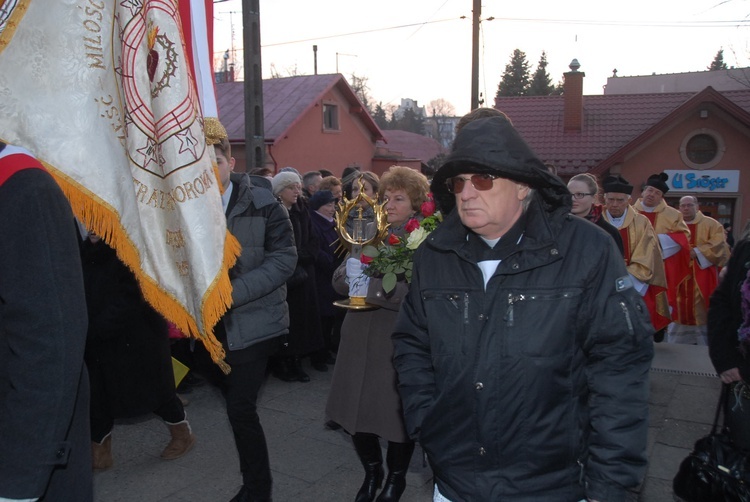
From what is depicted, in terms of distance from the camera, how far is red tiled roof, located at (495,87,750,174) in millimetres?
23844

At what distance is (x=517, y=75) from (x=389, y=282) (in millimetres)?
54205

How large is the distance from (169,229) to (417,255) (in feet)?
3.20

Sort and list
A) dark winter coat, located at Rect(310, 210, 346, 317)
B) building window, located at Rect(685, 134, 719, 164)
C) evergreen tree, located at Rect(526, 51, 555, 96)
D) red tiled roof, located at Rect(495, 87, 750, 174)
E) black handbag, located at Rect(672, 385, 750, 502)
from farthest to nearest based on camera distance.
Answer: evergreen tree, located at Rect(526, 51, 555, 96), red tiled roof, located at Rect(495, 87, 750, 174), building window, located at Rect(685, 134, 719, 164), dark winter coat, located at Rect(310, 210, 346, 317), black handbag, located at Rect(672, 385, 750, 502)

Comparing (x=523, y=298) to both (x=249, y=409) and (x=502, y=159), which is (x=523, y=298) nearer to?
(x=502, y=159)

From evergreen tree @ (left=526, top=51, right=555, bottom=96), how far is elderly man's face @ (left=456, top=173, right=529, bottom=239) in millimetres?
52536

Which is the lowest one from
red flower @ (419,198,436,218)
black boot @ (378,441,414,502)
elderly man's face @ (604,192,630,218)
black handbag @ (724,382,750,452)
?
black boot @ (378,441,414,502)

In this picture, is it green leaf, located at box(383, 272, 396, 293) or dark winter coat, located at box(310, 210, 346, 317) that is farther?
dark winter coat, located at box(310, 210, 346, 317)

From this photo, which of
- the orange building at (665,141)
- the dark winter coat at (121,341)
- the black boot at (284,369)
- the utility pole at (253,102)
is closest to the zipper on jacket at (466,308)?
the dark winter coat at (121,341)

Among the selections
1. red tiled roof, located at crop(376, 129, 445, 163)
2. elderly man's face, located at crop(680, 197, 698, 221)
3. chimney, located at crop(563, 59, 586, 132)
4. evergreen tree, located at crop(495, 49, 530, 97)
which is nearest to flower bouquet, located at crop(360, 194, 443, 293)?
elderly man's face, located at crop(680, 197, 698, 221)

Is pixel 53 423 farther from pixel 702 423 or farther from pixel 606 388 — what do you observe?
pixel 702 423

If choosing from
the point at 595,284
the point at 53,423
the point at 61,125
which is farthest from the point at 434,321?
the point at 61,125

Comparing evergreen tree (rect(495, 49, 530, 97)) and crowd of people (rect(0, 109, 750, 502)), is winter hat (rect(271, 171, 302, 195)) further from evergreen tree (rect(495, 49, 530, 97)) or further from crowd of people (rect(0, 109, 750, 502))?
evergreen tree (rect(495, 49, 530, 97))

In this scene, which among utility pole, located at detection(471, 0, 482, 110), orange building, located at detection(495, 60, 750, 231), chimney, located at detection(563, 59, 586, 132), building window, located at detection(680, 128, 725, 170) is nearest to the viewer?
utility pole, located at detection(471, 0, 482, 110)

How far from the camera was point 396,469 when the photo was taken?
4090mm
